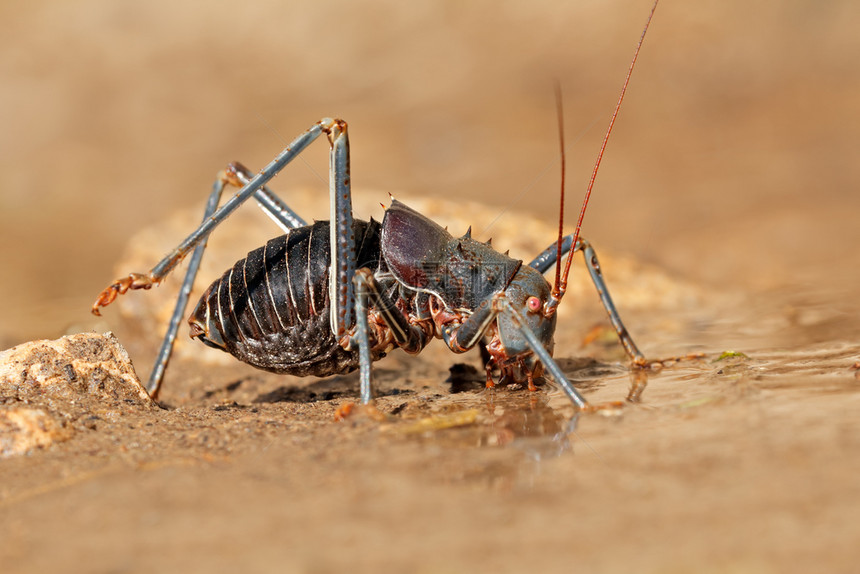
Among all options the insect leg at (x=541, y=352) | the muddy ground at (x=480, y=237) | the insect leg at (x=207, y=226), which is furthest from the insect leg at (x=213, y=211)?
the insect leg at (x=541, y=352)

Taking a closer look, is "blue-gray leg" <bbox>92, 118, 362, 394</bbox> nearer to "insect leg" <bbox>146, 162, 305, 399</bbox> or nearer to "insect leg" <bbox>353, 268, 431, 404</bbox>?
"insect leg" <bbox>353, 268, 431, 404</bbox>

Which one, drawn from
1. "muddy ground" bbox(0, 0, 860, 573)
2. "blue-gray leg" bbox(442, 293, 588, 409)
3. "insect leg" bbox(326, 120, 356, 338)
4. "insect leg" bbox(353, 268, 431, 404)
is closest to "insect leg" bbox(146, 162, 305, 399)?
"muddy ground" bbox(0, 0, 860, 573)

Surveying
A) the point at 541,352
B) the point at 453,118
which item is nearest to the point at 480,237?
the point at 541,352

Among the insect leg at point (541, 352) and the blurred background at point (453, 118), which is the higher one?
the blurred background at point (453, 118)

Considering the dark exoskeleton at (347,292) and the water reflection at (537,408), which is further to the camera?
the dark exoskeleton at (347,292)

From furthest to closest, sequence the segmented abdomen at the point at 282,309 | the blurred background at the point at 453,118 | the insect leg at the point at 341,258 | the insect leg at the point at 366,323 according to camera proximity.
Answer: the blurred background at the point at 453,118 → the segmented abdomen at the point at 282,309 → the insect leg at the point at 341,258 → the insect leg at the point at 366,323

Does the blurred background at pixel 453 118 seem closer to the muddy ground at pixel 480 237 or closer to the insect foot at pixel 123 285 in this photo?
the muddy ground at pixel 480 237

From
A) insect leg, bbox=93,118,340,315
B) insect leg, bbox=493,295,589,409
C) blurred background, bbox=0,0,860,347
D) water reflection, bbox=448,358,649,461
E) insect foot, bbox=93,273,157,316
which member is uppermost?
blurred background, bbox=0,0,860,347

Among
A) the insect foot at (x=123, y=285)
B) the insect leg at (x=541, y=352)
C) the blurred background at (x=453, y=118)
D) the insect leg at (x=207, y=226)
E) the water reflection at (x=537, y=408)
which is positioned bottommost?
the water reflection at (x=537, y=408)
